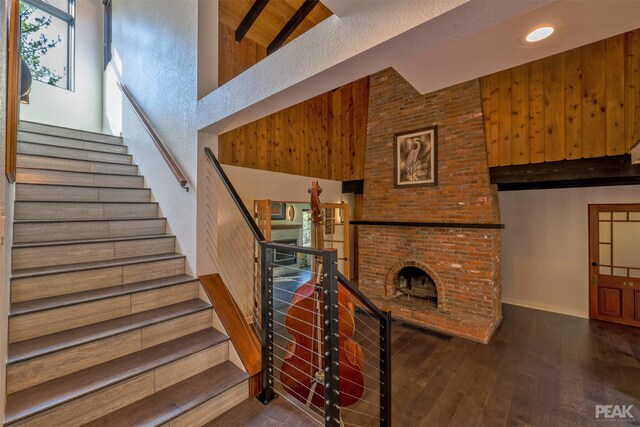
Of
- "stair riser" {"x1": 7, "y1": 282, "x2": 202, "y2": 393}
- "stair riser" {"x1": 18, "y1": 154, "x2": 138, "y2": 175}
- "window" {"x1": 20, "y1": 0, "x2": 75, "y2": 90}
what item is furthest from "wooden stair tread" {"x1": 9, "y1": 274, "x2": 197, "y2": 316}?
"window" {"x1": 20, "y1": 0, "x2": 75, "y2": 90}

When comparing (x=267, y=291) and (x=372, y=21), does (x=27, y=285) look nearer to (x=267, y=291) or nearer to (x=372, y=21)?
(x=267, y=291)

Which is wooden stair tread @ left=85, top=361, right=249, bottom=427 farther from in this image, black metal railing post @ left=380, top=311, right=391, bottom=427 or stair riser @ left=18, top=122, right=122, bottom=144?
stair riser @ left=18, top=122, right=122, bottom=144

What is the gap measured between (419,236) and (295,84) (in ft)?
10.9

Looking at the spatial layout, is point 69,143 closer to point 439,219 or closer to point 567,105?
point 439,219

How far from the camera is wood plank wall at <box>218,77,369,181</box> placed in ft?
14.3

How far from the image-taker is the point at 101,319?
6.02 feet

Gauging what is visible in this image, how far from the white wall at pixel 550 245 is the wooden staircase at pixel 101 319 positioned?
16.8ft

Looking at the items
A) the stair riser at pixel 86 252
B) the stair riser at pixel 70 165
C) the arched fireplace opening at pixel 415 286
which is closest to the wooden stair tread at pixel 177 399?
the stair riser at pixel 86 252

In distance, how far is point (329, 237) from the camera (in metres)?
5.73

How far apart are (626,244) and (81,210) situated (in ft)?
22.8

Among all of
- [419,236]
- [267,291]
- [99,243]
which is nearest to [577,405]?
[419,236]

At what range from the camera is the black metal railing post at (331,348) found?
149 cm

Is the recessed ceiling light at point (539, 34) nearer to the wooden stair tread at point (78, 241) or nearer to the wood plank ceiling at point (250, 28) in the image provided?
the wood plank ceiling at point (250, 28)

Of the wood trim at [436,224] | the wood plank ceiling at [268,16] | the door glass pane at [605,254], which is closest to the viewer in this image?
the wood trim at [436,224]
